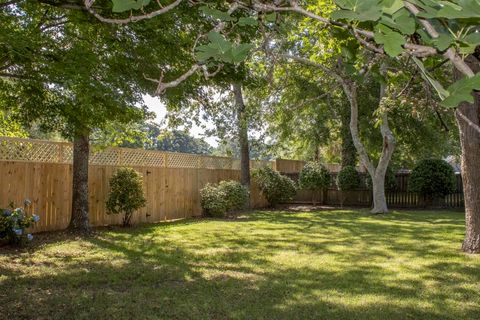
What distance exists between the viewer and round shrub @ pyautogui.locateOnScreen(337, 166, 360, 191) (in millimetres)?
15656

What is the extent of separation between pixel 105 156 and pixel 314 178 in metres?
8.62

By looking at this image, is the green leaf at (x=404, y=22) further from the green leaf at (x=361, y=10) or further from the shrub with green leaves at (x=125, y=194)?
the shrub with green leaves at (x=125, y=194)

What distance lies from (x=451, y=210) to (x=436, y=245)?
805 cm

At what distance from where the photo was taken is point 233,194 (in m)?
12.0

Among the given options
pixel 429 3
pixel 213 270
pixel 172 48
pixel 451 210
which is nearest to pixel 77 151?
pixel 172 48

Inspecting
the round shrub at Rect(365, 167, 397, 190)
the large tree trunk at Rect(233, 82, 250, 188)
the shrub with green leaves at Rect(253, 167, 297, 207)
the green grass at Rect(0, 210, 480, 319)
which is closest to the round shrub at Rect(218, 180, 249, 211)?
the large tree trunk at Rect(233, 82, 250, 188)

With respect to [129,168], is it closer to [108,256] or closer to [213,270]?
[108,256]

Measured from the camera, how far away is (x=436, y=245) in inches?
279

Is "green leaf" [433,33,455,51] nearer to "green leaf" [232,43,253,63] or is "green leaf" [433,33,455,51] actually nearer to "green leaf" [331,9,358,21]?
"green leaf" [331,9,358,21]

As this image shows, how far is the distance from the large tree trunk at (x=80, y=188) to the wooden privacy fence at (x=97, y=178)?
43 centimetres

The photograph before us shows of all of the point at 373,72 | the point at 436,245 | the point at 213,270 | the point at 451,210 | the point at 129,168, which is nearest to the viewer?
the point at 373,72

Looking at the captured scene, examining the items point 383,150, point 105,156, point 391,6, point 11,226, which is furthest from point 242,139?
point 391,6

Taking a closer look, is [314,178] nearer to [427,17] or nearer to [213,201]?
[213,201]

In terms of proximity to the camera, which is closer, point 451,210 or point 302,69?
point 302,69
